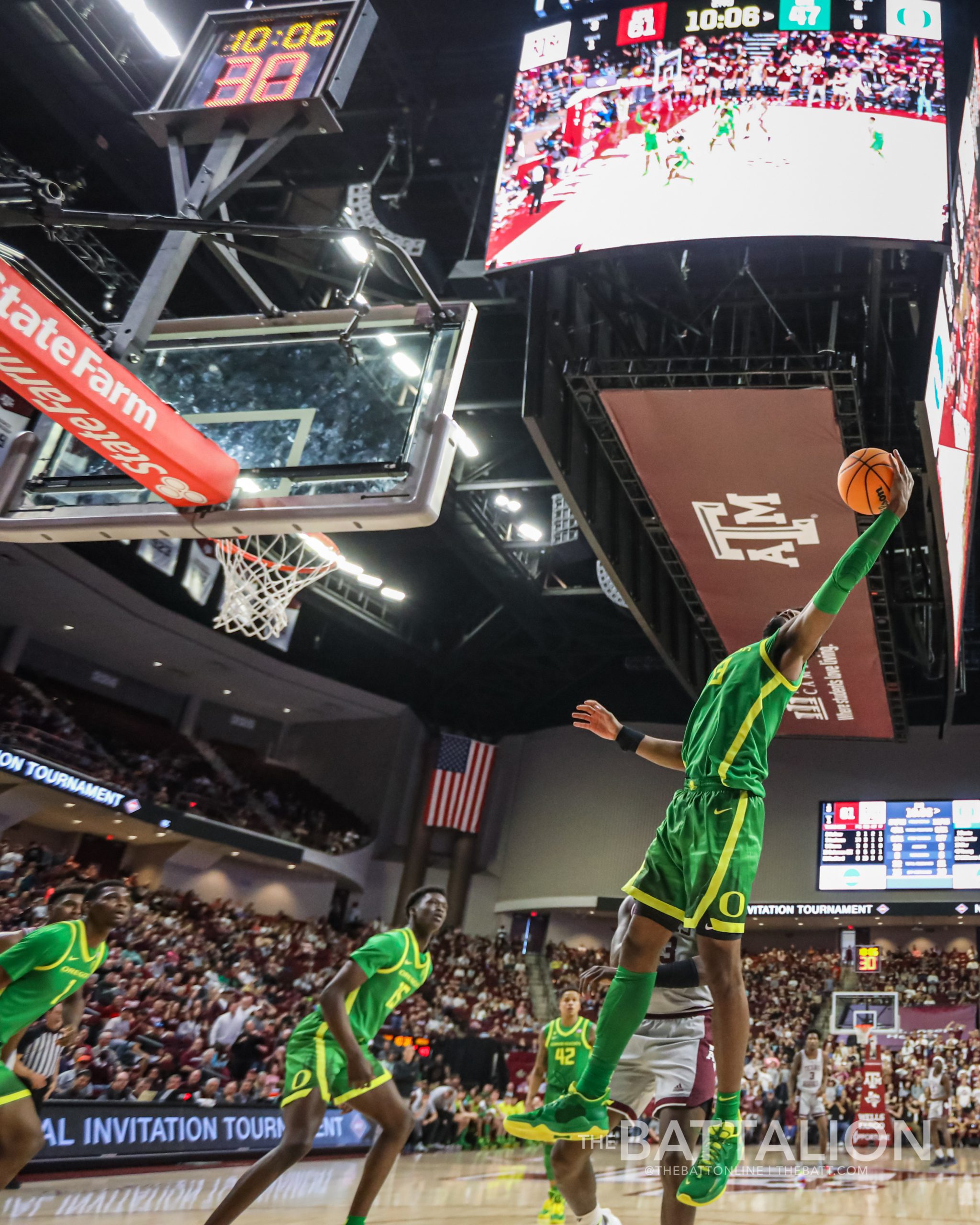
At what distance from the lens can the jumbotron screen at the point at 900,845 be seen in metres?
21.4

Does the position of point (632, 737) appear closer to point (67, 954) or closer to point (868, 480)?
point (868, 480)

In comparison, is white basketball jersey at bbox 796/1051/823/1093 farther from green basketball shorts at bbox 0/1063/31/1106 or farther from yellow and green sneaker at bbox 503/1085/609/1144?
yellow and green sneaker at bbox 503/1085/609/1144

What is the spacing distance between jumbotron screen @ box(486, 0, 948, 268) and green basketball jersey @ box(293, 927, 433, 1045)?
5119 millimetres

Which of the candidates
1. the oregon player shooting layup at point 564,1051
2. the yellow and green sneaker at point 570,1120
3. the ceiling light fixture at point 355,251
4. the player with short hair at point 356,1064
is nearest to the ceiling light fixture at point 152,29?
the ceiling light fixture at point 355,251

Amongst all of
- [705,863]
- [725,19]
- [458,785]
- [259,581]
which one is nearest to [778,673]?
[705,863]

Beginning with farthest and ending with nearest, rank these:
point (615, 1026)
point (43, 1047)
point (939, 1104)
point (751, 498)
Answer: point (939, 1104) → point (751, 498) → point (43, 1047) → point (615, 1026)

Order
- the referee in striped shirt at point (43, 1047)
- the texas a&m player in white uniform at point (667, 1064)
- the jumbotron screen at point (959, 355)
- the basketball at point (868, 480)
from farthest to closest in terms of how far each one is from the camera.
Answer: the referee in striped shirt at point (43, 1047), the jumbotron screen at point (959, 355), the texas a&m player in white uniform at point (667, 1064), the basketball at point (868, 480)

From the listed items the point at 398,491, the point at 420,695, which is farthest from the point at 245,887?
the point at 398,491

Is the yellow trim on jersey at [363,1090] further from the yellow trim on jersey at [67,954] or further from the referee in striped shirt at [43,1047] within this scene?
the referee in striped shirt at [43,1047]

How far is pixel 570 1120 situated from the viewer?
325 centimetres

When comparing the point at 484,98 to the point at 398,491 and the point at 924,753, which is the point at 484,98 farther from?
the point at 924,753

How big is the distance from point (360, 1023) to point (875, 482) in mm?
3881

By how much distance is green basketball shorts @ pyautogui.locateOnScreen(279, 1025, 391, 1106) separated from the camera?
4965mm

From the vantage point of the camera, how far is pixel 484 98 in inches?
446
